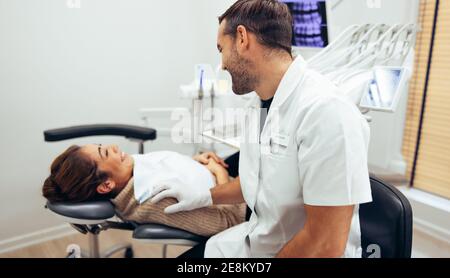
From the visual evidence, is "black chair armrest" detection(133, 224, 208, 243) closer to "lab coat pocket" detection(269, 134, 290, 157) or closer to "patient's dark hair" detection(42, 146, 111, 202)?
"patient's dark hair" detection(42, 146, 111, 202)

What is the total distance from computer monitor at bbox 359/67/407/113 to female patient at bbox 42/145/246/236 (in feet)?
2.05

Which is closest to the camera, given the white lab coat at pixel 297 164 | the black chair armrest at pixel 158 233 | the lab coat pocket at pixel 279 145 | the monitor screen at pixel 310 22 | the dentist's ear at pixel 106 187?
the white lab coat at pixel 297 164

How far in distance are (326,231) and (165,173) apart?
0.62 meters

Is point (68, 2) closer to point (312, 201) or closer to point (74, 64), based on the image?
point (74, 64)

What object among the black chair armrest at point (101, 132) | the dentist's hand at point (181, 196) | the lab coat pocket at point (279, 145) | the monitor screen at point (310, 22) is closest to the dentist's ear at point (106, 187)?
the dentist's hand at point (181, 196)

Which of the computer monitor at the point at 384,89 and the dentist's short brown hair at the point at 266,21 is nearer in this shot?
the dentist's short brown hair at the point at 266,21

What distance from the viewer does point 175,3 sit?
2.03m

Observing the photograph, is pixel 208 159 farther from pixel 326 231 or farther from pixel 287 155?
pixel 326 231

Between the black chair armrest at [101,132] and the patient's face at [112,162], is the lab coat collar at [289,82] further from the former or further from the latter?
the black chair armrest at [101,132]

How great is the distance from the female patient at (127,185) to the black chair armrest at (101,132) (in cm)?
21

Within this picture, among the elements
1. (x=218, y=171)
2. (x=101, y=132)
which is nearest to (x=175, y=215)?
(x=218, y=171)

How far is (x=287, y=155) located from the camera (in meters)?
0.84

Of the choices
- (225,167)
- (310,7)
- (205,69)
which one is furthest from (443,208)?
(205,69)

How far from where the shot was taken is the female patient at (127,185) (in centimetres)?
104
